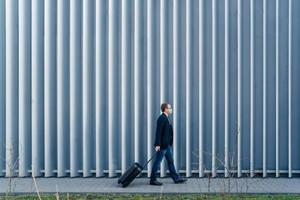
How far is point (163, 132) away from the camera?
15.0 m

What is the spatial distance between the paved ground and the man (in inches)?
13.7

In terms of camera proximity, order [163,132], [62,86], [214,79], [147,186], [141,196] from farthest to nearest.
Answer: [62,86] → [214,79] → [147,186] → [163,132] → [141,196]

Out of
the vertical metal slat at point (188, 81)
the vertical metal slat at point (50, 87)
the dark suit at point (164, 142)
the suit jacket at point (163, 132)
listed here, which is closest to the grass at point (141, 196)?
the dark suit at point (164, 142)

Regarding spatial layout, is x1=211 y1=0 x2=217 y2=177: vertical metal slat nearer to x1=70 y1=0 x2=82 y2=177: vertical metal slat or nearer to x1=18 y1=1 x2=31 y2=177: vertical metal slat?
x1=70 y1=0 x2=82 y2=177: vertical metal slat

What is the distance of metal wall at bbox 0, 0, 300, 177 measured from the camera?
1661 centimetres

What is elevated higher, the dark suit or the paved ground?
the dark suit

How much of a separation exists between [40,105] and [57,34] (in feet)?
6.06

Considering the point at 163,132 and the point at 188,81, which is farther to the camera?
the point at 188,81

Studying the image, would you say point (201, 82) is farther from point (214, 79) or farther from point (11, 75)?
point (11, 75)

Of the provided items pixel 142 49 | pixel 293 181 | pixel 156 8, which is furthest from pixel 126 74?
pixel 293 181

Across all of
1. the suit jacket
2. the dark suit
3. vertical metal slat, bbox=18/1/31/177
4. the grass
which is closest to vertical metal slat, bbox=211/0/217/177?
the dark suit

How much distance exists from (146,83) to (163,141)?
2.21 metres

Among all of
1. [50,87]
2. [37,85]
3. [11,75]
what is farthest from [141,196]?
[11,75]

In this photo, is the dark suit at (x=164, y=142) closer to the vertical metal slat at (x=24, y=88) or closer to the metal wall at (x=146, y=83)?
the metal wall at (x=146, y=83)
